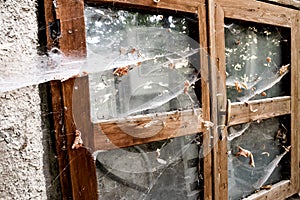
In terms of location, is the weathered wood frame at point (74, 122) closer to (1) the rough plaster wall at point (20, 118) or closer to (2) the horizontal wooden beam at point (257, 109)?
(1) the rough plaster wall at point (20, 118)

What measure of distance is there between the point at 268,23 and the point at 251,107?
1.36ft

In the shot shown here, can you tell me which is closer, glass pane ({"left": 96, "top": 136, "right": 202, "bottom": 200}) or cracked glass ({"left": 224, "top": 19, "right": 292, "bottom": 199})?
glass pane ({"left": 96, "top": 136, "right": 202, "bottom": 200})

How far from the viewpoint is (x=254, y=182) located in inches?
45.8

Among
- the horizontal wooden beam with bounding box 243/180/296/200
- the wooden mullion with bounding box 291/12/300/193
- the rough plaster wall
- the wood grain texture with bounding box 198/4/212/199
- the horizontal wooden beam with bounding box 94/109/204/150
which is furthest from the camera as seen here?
the wooden mullion with bounding box 291/12/300/193

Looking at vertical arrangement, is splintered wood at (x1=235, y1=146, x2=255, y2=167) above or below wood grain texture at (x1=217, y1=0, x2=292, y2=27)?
below

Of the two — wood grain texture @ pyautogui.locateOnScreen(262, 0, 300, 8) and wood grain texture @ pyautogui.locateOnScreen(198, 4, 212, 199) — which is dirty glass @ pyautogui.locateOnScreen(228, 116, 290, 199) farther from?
wood grain texture @ pyautogui.locateOnScreen(262, 0, 300, 8)

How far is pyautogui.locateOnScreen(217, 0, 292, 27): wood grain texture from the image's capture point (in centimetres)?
97

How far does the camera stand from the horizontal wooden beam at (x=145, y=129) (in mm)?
685

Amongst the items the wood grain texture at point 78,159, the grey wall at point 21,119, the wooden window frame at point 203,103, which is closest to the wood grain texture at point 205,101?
the wooden window frame at point 203,103

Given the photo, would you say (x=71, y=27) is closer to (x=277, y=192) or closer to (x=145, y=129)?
(x=145, y=129)

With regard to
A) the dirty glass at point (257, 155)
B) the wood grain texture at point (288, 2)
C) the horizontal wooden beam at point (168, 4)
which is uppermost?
the wood grain texture at point (288, 2)

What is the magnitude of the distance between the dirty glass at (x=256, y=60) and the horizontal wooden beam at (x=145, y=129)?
0.28 metres

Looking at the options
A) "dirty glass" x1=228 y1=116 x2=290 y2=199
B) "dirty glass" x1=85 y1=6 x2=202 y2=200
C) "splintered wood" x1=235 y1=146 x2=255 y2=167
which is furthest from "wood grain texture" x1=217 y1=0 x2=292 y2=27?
"splintered wood" x1=235 y1=146 x2=255 y2=167

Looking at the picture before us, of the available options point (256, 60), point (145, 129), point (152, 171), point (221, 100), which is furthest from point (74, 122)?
point (256, 60)
